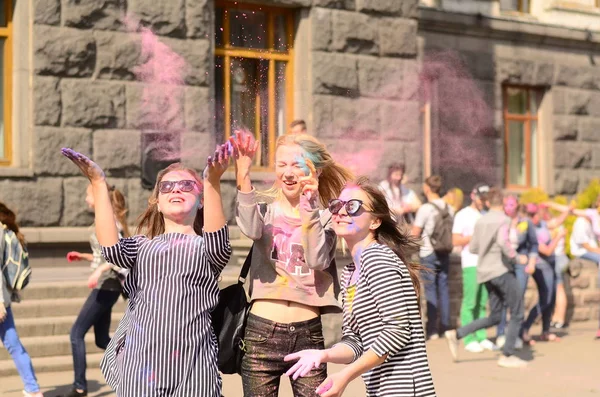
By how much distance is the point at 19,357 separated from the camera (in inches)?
329

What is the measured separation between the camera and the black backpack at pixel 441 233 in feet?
41.6

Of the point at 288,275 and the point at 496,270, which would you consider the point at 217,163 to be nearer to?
the point at 288,275

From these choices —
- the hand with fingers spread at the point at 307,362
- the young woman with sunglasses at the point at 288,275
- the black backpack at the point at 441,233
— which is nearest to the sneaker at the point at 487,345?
the black backpack at the point at 441,233

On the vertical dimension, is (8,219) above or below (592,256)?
above

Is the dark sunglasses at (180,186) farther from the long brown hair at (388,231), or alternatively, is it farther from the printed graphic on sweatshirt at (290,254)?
the long brown hair at (388,231)

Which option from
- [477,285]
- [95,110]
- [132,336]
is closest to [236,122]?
[95,110]

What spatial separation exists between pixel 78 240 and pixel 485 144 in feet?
27.6

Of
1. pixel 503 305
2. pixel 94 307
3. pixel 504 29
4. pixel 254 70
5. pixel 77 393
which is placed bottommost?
pixel 77 393

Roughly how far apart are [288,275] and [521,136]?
14592 mm

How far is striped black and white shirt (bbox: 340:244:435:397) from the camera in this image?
4543 mm

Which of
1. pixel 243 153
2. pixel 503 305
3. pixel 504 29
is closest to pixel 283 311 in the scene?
pixel 243 153

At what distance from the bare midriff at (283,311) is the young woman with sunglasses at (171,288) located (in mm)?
340

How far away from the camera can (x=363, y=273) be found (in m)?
4.68

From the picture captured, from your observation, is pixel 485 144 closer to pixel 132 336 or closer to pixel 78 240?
pixel 78 240
